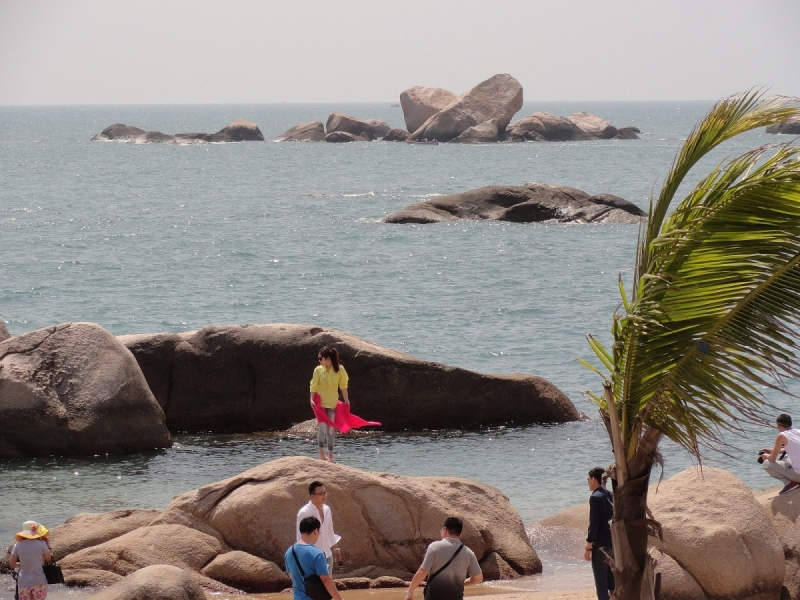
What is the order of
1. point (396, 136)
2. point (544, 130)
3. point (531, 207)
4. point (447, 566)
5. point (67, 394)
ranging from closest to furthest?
point (447, 566)
point (67, 394)
point (531, 207)
point (544, 130)
point (396, 136)

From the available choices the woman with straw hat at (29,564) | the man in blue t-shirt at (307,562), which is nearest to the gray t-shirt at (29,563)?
the woman with straw hat at (29,564)

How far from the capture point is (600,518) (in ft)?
31.5

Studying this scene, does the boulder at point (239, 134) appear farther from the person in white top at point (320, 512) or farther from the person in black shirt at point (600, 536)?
the person in black shirt at point (600, 536)

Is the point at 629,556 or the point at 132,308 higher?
the point at 629,556

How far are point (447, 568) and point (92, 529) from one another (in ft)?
17.6

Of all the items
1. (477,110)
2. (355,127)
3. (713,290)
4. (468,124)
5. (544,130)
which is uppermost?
(477,110)

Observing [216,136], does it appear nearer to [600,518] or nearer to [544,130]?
[544,130]

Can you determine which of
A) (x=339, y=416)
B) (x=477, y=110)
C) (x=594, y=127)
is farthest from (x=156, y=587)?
(x=594, y=127)

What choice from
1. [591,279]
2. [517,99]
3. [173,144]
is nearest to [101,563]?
[591,279]

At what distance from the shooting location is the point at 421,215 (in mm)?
50781

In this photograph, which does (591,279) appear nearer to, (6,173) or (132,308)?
(132,308)

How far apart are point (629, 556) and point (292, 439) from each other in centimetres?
1195

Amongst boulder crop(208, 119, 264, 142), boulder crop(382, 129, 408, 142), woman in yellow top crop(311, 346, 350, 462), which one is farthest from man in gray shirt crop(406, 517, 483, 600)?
boulder crop(208, 119, 264, 142)

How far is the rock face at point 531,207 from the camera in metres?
49.7
